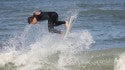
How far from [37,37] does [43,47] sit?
14.7 ft

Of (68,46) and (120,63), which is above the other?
(120,63)

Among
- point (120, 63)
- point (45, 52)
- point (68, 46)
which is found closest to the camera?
point (120, 63)

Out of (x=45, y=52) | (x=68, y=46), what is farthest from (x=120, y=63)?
(x=68, y=46)

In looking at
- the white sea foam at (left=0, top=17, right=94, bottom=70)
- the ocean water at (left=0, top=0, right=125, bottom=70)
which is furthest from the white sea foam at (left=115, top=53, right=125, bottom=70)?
the white sea foam at (left=0, top=17, right=94, bottom=70)

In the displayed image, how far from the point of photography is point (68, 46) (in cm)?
1908

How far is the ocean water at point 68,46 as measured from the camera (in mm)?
16625

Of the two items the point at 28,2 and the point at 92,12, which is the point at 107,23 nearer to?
the point at 92,12

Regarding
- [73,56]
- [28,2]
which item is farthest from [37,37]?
[28,2]

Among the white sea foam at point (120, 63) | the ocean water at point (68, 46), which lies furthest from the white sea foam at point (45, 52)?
the white sea foam at point (120, 63)

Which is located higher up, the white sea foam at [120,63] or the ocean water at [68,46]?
the white sea foam at [120,63]

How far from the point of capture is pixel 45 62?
16.8 metres

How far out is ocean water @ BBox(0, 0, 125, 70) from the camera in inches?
655

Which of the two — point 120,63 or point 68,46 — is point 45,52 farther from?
point 120,63

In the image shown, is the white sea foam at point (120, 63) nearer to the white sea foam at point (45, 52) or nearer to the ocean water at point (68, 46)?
the ocean water at point (68, 46)
